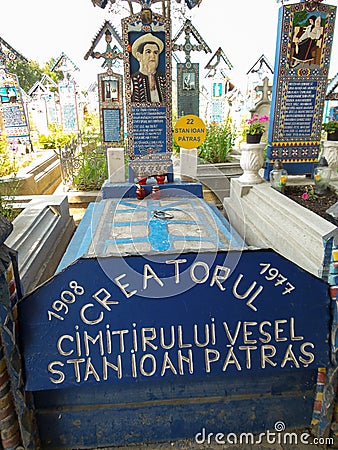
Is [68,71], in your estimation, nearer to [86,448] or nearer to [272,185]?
[272,185]

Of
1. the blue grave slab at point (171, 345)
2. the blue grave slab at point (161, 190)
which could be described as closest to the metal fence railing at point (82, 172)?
the blue grave slab at point (161, 190)

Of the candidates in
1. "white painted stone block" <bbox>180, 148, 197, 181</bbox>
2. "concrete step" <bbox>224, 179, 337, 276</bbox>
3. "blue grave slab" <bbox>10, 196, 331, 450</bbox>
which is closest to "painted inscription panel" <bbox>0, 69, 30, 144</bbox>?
A: "white painted stone block" <bbox>180, 148, 197, 181</bbox>

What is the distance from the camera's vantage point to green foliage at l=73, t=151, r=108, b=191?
6.99 m

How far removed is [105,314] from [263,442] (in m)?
1.16

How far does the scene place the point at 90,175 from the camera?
7.05 meters

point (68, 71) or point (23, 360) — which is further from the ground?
point (68, 71)

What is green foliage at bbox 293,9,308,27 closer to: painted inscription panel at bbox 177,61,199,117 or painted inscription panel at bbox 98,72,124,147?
painted inscription panel at bbox 98,72,124,147

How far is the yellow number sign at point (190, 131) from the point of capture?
4.09 meters

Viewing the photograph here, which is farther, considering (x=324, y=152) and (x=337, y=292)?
(x=324, y=152)

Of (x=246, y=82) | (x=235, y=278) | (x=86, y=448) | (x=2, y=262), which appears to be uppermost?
(x=246, y=82)

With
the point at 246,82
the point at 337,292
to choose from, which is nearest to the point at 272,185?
the point at 337,292

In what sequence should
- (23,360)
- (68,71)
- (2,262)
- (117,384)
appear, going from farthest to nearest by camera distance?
1. (68,71)
2. (117,384)
3. (23,360)
4. (2,262)

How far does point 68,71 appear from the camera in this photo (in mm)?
13984

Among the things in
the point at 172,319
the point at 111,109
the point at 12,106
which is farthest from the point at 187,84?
the point at 172,319
